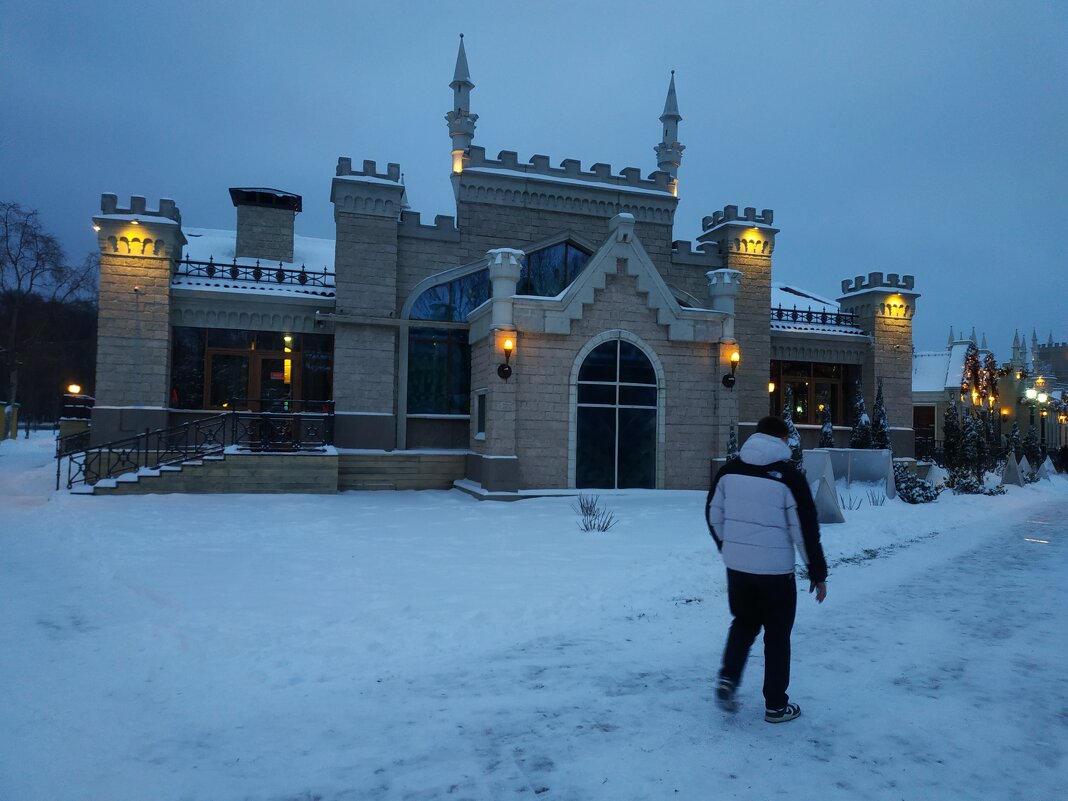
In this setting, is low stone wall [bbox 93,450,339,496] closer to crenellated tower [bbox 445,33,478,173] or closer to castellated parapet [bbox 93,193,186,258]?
castellated parapet [bbox 93,193,186,258]

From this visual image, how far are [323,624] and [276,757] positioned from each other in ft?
8.03

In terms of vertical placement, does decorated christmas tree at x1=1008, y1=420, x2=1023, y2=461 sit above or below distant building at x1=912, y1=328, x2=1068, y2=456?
below

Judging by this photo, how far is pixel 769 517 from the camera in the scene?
461cm

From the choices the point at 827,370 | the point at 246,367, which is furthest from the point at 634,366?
the point at 827,370

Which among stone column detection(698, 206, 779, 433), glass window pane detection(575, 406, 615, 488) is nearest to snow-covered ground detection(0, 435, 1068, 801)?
glass window pane detection(575, 406, 615, 488)

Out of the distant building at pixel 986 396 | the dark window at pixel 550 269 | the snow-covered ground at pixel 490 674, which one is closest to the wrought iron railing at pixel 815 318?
the distant building at pixel 986 396

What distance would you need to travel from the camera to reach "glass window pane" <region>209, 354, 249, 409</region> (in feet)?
62.3

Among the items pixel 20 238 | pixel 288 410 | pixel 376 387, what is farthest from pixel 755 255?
pixel 20 238

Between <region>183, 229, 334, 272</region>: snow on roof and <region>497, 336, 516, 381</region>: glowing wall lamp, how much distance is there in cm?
861

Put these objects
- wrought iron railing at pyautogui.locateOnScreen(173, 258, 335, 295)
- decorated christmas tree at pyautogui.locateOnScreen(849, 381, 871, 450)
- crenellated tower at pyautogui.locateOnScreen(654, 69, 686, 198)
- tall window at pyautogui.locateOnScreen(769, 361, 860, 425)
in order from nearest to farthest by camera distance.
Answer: wrought iron railing at pyautogui.locateOnScreen(173, 258, 335, 295), decorated christmas tree at pyautogui.locateOnScreen(849, 381, 871, 450), crenellated tower at pyautogui.locateOnScreen(654, 69, 686, 198), tall window at pyautogui.locateOnScreen(769, 361, 860, 425)

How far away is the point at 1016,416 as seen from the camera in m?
49.2

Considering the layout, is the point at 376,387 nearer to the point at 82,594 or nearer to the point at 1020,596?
the point at 82,594

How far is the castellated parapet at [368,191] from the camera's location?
1831 cm

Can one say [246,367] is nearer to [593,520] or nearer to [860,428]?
[593,520]
